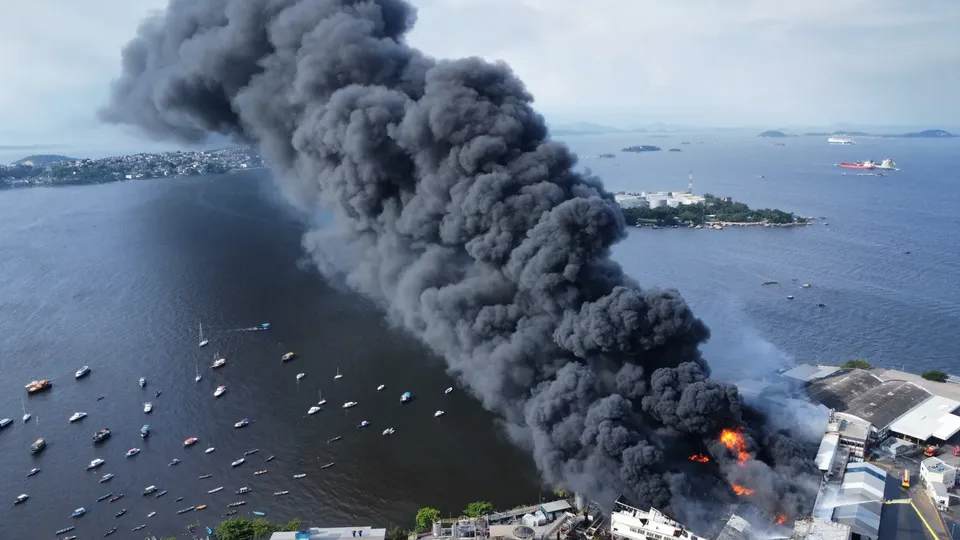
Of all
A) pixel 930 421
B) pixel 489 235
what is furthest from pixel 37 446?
pixel 930 421

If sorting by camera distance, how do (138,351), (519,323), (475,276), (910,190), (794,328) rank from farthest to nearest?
(910,190) < (794,328) < (138,351) < (475,276) < (519,323)

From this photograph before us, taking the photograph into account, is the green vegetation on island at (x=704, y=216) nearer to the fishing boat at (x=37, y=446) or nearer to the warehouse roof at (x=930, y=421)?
the warehouse roof at (x=930, y=421)

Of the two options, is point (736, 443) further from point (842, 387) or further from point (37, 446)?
point (37, 446)

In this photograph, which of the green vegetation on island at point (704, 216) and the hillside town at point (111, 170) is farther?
the hillside town at point (111, 170)

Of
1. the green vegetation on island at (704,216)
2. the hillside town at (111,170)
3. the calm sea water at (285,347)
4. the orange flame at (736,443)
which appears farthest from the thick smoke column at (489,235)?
the hillside town at (111,170)

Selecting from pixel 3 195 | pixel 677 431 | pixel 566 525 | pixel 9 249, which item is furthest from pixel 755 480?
pixel 3 195

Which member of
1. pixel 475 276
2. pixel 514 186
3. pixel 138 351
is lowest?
pixel 138 351

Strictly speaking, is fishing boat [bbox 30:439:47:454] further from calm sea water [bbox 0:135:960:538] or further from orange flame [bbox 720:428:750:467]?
orange flame [bbox 720:428:750:467]

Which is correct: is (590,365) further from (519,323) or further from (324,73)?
(324,73)
